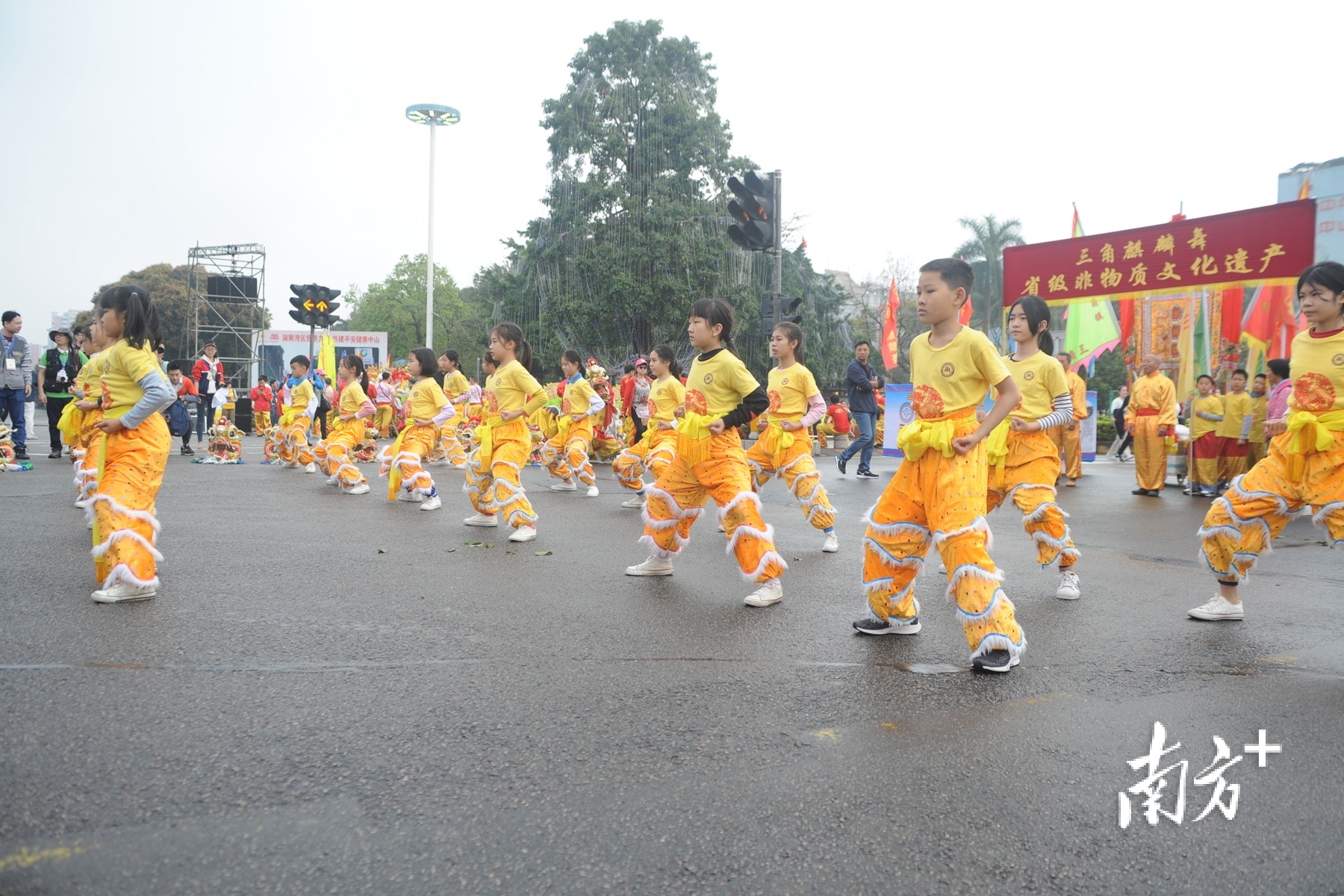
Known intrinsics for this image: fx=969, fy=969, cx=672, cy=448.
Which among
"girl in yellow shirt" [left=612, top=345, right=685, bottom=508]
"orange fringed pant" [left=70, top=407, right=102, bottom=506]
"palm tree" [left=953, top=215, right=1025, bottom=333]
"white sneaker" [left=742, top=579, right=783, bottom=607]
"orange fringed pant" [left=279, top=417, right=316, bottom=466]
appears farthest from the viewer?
"palm tree" [left=953, top=215, right=1025, bottom=333]

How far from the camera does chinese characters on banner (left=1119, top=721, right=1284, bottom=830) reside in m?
2.64

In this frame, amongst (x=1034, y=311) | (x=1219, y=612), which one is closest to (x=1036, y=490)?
(x=1034, y=311)

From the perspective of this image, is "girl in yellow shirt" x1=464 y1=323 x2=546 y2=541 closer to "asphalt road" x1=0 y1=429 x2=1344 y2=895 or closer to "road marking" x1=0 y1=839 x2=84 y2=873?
"asphalt road" x1=0 y1=429 x2=1344 y2=895

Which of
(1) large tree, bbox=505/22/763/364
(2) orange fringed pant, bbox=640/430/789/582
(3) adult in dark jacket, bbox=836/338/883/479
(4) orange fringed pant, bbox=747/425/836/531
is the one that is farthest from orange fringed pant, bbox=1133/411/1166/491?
(1) large tree, bbox=505/22/763/364

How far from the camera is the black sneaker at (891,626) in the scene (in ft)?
15.1

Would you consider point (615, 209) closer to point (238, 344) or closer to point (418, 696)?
point (238, 344)

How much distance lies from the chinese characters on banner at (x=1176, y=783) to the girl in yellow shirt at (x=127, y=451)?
4624mm

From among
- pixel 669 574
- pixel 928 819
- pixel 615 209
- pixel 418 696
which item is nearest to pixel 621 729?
pixel 418 696

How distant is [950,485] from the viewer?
409 centimetres

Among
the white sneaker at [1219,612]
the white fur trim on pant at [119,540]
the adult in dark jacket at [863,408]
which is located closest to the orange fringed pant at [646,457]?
the adult in dark jacket at [863,408]

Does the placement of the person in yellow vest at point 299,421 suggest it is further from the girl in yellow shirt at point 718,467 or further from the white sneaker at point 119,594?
the girl in yellow shirt at point 718,467

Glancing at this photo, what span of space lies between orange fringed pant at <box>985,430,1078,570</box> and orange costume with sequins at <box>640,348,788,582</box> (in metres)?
1.53

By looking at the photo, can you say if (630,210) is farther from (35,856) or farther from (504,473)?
(35,856)

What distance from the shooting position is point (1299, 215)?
1105 cm
